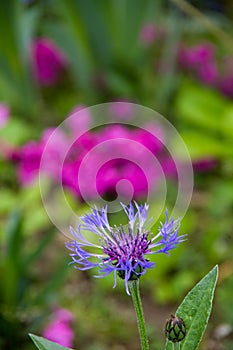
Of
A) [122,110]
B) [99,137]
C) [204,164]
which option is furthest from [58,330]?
[122,110]

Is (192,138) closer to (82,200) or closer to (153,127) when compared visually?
(153,127)

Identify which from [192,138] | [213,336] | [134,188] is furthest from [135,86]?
[213,336]

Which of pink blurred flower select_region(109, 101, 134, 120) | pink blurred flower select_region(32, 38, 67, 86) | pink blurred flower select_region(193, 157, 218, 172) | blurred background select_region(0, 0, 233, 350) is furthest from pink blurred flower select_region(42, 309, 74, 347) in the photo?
pink blurred flower select_region(32, 38, 67, 86)

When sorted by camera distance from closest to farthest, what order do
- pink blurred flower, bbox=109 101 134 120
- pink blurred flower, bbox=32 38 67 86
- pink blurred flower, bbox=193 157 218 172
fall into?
1. pink blurred flower, bbox=193 157 218 172
2. pink blurred flower, bbox=109 101 134 120
3. pink blurred flower, bbox=32 38 67 86

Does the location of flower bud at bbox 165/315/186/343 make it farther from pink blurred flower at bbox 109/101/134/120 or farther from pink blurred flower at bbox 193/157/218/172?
pink blurred flower at bbox 109/101/134/120

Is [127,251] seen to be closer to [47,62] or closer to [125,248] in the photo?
[125,248]

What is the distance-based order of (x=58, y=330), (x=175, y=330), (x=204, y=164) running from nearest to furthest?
(x=175, y=330) < (x=58, y=330) < (x=204, y=164)

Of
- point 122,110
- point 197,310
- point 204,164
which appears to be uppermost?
point 197,310

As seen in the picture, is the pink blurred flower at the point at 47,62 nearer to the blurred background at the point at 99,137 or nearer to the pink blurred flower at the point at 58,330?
the blurred background at the point at 99,137
